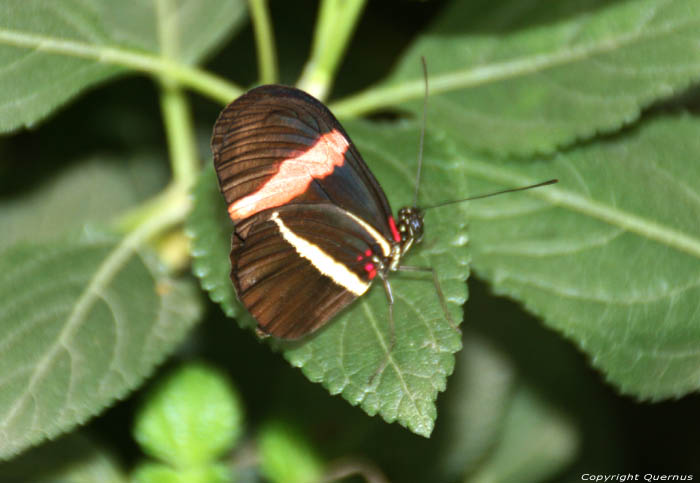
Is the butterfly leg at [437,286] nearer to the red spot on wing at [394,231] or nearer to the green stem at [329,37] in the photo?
the red spot on wing at [394,231]

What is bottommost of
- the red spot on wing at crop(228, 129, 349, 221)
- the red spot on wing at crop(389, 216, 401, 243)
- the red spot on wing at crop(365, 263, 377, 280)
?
the red spot on wing at crop(365, 263, 377, 280)

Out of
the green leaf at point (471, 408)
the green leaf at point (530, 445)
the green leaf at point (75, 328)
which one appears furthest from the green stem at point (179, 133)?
the green leaf at point (530, 445)

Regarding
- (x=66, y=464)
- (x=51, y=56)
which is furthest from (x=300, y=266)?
(x=66, y=464)

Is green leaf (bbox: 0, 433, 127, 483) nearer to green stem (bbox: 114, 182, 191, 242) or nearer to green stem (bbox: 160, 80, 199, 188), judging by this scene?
green stem (bbox: 114, 182, 191, 242)

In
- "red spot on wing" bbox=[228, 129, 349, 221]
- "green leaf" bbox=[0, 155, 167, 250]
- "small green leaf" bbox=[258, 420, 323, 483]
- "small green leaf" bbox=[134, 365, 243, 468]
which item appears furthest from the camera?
"green leaf" bbox=[0, 155, 167, 250]

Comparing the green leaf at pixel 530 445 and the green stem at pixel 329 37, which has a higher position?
the green stem at pixel 329 37

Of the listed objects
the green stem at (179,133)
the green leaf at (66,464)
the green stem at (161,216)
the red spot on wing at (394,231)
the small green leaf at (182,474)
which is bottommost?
the small green leaf at (182,474)

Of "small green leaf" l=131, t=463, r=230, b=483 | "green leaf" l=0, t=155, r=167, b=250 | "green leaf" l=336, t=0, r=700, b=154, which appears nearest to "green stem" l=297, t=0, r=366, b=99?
"green leaf" l=336, t=0, r=700, b=154
